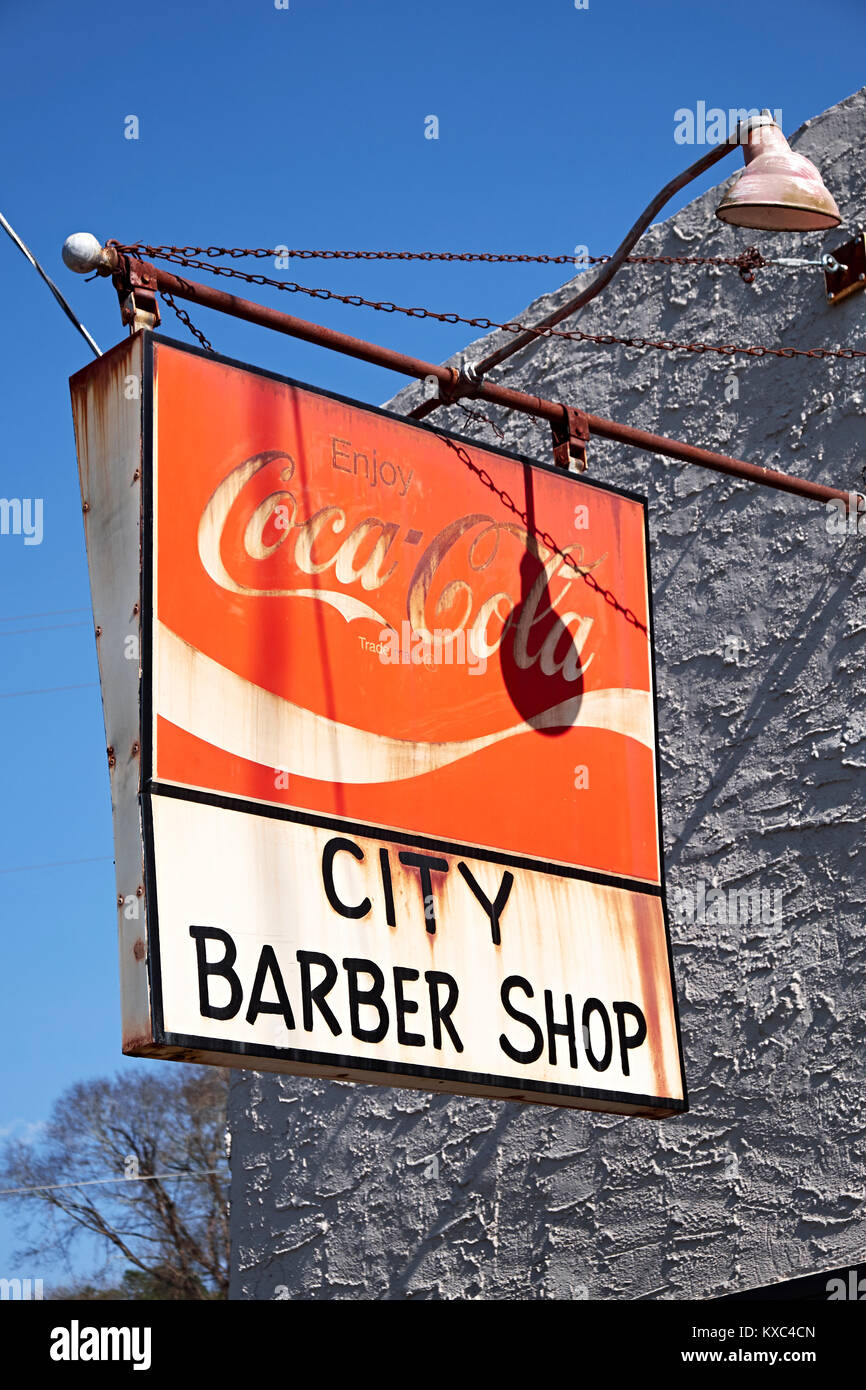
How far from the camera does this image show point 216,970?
401cm

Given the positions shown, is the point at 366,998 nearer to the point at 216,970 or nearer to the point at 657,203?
the point at 216,970

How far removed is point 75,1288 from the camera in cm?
2362

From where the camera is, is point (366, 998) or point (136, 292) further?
point (136, 292)

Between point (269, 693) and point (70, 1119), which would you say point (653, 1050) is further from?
point (70, 1119)

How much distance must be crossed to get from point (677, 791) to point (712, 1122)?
4.70 feet

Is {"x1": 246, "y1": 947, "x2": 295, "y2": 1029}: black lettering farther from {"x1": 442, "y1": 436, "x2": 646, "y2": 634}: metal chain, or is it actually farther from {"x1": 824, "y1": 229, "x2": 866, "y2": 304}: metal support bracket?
{"x1": 824, "y1": 229, "x2": 866, "y2": 304}: metal support bracket

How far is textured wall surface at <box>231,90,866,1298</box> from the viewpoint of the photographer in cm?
655

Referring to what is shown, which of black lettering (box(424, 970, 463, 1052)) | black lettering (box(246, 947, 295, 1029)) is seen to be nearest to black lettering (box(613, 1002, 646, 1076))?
black lettering (box(424, 970, 463, 1052))

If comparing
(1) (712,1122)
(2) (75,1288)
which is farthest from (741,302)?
(2) (75,1288)

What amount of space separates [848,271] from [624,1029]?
3783 mm

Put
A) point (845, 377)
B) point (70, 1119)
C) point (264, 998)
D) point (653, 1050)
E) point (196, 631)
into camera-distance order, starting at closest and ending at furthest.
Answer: point (264, 998)
point (196, 631)
point (653, 1050)
point (845, 377)
point (70, 1119)

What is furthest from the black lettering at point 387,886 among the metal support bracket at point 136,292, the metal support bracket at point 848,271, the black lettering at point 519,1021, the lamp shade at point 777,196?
the metal support bracket at point 848,271

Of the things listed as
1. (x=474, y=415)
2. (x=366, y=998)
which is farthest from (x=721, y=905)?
(x=366, y=998)

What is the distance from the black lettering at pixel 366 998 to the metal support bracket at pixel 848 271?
4.16m
